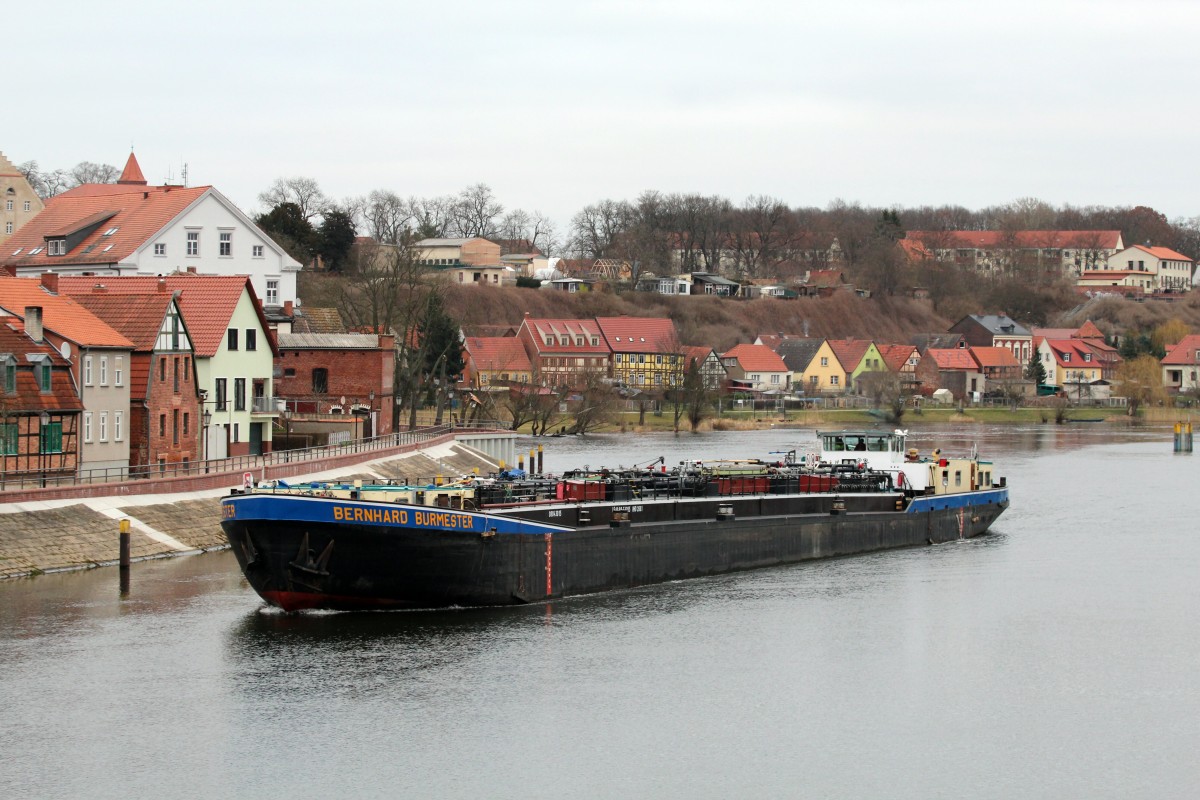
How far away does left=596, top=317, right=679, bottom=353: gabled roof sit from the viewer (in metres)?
136

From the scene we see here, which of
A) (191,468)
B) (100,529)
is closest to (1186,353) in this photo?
(191,468)

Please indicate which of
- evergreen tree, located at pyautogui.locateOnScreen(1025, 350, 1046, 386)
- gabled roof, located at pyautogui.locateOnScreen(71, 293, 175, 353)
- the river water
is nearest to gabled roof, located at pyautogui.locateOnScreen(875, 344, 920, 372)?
evergreen tree, located at pyautogui.locateOnScreen(1025, 350, 1046, 386)

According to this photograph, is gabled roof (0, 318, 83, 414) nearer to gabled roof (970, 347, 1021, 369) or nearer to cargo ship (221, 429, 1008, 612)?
cargo ship (221, 429, 1008, 612)

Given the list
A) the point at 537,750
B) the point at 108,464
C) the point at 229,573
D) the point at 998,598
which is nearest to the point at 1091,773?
the point at 537,750

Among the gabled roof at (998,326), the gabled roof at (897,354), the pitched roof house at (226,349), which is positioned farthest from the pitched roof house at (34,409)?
the gabled roof at (998,326)

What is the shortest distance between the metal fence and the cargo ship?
9063mm

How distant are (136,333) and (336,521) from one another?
61.1ft

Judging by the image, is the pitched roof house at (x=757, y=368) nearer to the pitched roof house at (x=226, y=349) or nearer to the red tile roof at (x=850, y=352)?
the red tile roof at (x=850, y=352)

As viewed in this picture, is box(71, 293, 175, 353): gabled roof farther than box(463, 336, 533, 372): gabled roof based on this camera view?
No

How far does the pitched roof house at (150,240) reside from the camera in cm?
7169

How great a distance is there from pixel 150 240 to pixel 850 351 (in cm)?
8662

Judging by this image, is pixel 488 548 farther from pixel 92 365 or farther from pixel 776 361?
pixel 776 361

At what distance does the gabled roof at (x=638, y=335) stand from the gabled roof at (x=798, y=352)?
12.2m

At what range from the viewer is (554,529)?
41844 mm
